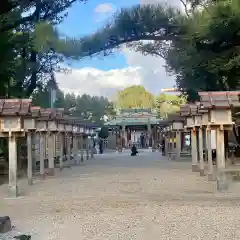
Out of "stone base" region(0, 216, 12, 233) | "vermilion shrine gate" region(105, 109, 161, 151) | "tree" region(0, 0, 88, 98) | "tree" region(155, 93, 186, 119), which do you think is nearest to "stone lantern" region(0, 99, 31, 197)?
"tree" region(0, 0, 88, 98)

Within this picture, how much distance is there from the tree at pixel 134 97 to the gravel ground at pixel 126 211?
181 ft

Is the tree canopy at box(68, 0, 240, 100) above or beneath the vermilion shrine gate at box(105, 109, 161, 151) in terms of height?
above

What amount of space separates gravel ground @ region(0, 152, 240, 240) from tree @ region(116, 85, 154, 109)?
5521 centimetres

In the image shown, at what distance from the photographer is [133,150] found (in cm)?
3759

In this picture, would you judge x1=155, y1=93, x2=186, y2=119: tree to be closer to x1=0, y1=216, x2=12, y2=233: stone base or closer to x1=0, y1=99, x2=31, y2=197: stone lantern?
x1=0, y1=99, x2=31, y2=197: stone lantern

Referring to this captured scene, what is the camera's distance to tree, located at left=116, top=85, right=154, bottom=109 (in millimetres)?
70562

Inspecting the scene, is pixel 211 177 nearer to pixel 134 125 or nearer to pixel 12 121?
pixel 12 121

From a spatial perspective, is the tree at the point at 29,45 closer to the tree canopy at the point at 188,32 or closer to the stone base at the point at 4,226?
the tree canopy at the point at 188,32

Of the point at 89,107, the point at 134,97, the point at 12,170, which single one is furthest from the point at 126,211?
the point at 134,97

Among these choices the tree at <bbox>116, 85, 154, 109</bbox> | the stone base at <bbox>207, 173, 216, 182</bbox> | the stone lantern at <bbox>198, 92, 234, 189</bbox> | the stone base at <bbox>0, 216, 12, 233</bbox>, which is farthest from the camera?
the tree at <bbox>116, 85, 154, 109</bbox>

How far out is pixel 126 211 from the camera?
945cm

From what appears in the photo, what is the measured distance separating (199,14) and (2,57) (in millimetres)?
6559

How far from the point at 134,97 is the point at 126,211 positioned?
63.1m

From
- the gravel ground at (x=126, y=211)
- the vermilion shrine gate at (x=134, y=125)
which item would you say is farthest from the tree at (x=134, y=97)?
the gravel ground at (x=126, y=211)
